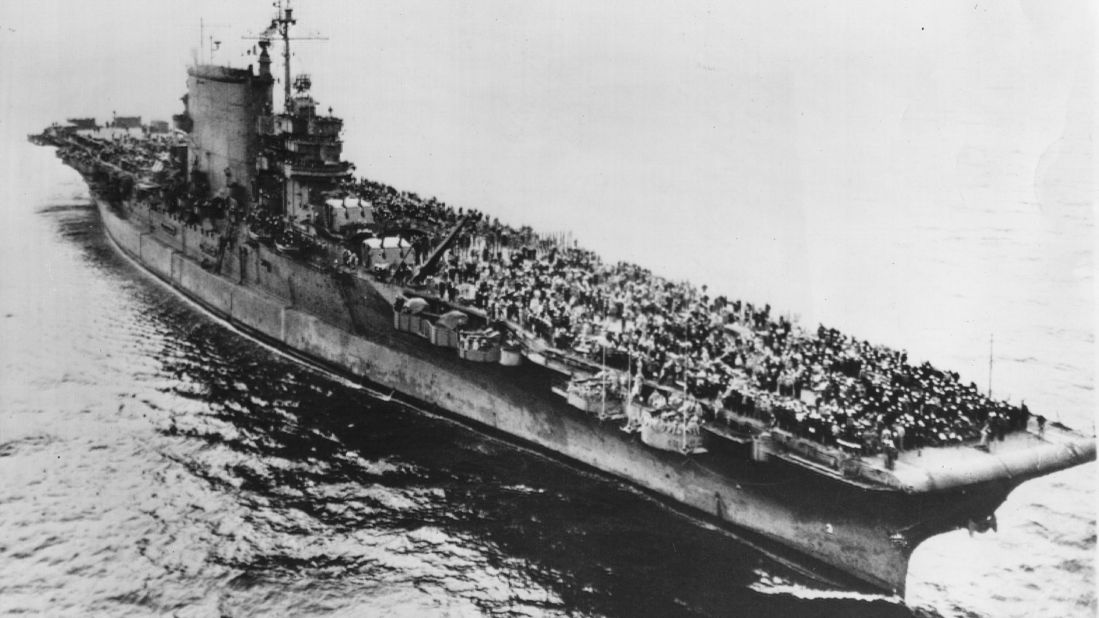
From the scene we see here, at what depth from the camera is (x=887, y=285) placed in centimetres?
1424

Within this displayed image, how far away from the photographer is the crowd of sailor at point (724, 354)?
11.4 metres

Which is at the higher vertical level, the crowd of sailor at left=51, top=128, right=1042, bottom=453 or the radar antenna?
the radar antenna

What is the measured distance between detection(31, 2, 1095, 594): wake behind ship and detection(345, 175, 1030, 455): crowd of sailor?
4 cm

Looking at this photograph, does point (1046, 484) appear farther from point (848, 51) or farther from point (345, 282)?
point (345, 282)

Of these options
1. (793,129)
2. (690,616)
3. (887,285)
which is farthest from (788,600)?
(793,129)

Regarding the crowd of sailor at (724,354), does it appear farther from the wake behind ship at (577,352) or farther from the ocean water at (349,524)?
the ocean water at (349,524)

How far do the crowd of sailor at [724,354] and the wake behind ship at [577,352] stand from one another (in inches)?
1.7

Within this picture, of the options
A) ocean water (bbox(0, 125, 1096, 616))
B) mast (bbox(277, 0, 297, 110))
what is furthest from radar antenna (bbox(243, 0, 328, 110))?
ocean water (bbox(0, 125, 1096, 616))

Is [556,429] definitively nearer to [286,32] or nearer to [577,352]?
[577,352]

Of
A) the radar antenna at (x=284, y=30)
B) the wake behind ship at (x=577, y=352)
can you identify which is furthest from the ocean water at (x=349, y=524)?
the radar antenna at (x=284, y=30)

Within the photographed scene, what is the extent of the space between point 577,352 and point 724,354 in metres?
2.55

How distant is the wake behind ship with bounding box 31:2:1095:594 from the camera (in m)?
11.0

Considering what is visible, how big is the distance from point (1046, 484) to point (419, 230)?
14471 mm

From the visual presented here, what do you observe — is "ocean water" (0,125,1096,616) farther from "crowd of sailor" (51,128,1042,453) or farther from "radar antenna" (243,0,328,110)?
"radar antenna" (243,0,328,110)
